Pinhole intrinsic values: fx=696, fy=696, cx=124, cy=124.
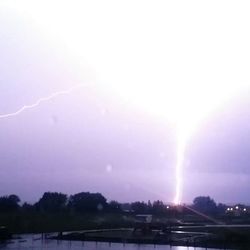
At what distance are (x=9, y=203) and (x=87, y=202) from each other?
1363 cm

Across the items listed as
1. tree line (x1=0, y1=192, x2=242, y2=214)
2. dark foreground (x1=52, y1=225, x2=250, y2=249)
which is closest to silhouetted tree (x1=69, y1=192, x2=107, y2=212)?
tree line (x1=0, y1=192, x2=242, y2=214)

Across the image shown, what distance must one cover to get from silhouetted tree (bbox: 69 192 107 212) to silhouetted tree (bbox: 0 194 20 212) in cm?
851

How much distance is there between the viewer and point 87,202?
10738cm

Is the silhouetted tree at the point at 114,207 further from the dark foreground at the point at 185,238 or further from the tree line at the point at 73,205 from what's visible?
the dark foreground at the point at 185,238

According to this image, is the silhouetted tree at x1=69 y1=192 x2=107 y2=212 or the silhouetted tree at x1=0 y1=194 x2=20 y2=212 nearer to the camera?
the silhouetted tree at x1=0 y1=194 x2=20 y2=212

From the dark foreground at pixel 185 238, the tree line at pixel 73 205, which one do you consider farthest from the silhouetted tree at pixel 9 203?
the dark foreground at pixel 185 238

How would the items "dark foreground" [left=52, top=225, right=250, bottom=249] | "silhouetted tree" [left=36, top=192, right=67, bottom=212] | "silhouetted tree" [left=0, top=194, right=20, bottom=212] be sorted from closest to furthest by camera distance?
"dark foreground" [left=52, top=225, right=250, bottom=249], "silhouetted tree" [left=0, top=194, right=20, bottom=212], "silhouetted tree" [left=36, top=192, right=67, bottom=212]

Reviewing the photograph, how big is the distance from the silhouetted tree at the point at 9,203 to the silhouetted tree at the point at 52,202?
11.7ft

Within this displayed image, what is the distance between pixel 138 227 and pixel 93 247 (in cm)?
1894

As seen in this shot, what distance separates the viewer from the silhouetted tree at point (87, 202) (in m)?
103

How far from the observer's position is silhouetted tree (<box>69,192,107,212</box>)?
103306 mm

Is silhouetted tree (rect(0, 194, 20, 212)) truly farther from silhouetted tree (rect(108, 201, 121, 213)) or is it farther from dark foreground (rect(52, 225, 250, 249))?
dark foreground (rect(52, 225, 250, 249))

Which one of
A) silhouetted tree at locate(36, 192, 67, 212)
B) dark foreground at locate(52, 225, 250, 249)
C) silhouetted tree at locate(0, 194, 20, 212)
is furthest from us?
silhouetted tree at locate(36, 192, 67, 212)

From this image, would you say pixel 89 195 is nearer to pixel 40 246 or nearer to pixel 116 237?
pixel 116 237
